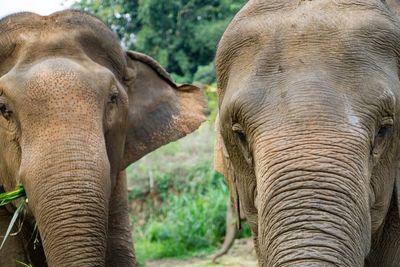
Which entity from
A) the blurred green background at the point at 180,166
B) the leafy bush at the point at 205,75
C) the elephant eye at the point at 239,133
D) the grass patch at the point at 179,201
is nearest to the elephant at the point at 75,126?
the elephant eye at the point at 239,133

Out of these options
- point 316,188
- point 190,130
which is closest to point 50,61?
point 190,130

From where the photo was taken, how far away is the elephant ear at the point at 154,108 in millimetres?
7734

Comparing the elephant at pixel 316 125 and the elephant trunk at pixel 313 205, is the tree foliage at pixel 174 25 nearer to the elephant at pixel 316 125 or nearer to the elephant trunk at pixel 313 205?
the elephant at pixel 316 125

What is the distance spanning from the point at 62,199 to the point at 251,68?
1670 mm

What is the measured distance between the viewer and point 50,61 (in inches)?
255

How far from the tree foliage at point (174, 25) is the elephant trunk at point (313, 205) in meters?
21.6

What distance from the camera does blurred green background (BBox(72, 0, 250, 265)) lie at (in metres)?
15.1

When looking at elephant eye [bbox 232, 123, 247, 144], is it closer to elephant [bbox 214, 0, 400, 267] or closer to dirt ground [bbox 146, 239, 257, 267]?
elephant [bbox 214, 0, 400, 267]

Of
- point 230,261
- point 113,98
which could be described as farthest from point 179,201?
point 113,98

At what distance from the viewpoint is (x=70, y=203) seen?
5762mm

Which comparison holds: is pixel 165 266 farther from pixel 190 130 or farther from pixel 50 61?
pixel 50 61

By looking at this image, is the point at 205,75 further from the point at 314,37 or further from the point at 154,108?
the point at 314,37

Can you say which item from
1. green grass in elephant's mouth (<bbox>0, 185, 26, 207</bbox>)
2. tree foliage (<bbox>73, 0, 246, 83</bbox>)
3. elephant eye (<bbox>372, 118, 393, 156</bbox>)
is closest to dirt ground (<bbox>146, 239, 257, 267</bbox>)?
green grass in elephant's mouth (<bbox>0, 185, 26, 207</bbox>)

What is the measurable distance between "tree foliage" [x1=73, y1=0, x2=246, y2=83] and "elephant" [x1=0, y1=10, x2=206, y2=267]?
58.7 feet
